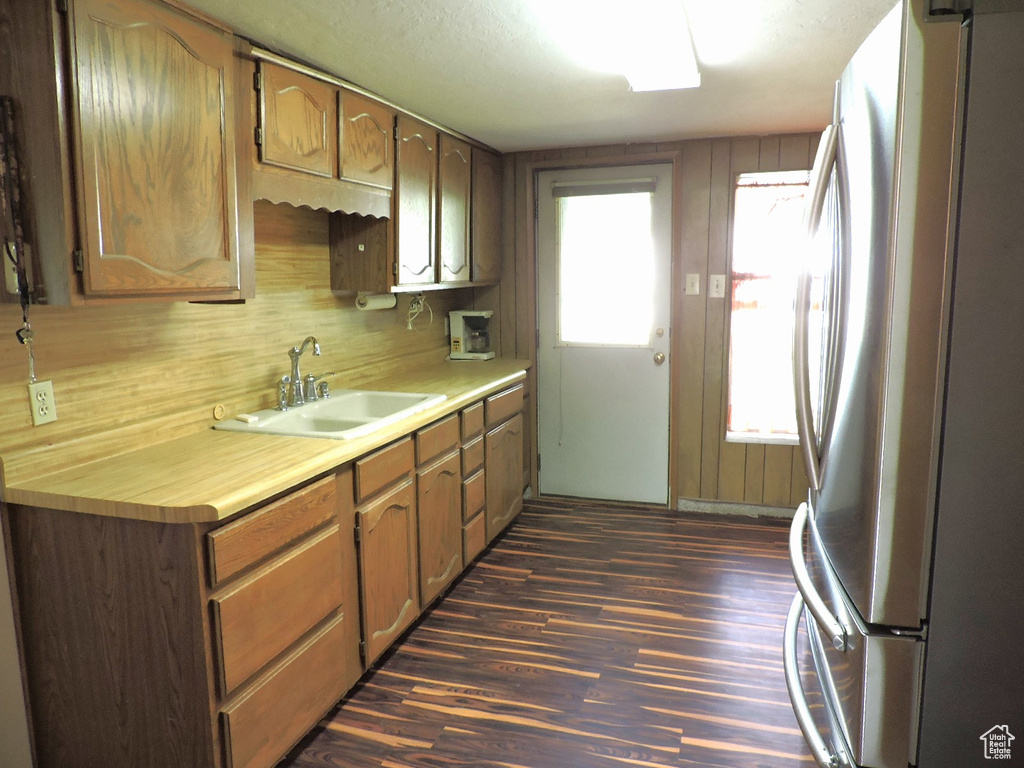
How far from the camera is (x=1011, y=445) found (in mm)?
1025

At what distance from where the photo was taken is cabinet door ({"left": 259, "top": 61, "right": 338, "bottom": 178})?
234cm

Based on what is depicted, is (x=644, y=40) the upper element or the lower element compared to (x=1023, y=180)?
upper

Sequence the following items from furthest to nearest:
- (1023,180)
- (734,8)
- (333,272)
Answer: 1. (333,272)
2. (734,8)
3. (1023,180)

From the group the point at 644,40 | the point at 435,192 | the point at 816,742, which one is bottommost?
the point at 816,742

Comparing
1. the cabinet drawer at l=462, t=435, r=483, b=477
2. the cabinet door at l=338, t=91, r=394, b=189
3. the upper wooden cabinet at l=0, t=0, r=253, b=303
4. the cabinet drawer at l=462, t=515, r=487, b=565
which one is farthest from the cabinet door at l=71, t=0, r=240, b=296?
the cabinet drawer at l=462, t=515, r=487, b=565

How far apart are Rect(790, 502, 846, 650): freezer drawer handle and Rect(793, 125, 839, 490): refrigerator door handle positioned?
7.6 inches

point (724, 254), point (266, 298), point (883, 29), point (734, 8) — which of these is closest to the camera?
point (883, 29)

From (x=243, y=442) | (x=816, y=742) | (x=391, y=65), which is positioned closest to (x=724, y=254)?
(x=391, y=65)

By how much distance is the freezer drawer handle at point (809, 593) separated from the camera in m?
1.20

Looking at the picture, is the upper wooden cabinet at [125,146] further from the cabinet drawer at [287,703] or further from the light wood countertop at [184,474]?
the cabinet drawer at [287,703]

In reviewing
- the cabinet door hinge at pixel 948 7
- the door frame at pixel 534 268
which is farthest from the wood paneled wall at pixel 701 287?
the cabinet door hinge at pixel 948 7

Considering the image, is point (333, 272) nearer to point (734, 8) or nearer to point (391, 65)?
point (391, 65)

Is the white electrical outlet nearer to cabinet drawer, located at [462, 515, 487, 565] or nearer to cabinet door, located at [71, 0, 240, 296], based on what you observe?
cabinet door, located at [71, 0, 240, 296]

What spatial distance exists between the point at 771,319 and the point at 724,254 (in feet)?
1.48
